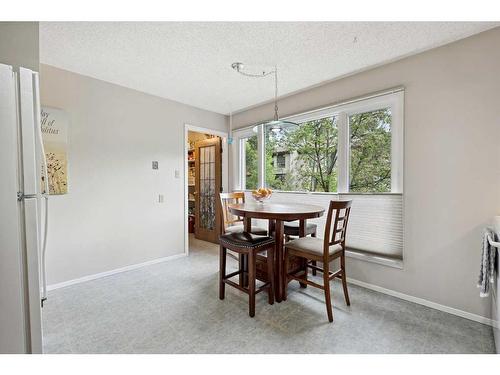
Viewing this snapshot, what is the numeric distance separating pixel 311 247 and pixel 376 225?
0.93 metres

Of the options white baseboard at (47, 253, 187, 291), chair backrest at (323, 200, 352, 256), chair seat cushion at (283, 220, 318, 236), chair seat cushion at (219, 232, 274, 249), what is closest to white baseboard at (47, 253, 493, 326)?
white baseboard at (47, 253, 187, 291)

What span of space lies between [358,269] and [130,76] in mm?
3395

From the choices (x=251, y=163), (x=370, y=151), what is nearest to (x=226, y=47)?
(x=370, y=151)

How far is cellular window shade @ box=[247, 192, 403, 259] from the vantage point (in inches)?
95.3

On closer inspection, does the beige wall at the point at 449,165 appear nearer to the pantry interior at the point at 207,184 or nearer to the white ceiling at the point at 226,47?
the white ceiling at the point at 226,47

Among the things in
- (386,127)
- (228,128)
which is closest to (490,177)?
(386,127)

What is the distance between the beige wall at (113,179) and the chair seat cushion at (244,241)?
1.57m

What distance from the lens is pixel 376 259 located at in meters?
2.52

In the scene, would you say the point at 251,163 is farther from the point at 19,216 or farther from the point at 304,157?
the point at 19,216

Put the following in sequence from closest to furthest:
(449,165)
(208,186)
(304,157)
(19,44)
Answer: (19,44) < (449,165) < (304,157) < (208,186)

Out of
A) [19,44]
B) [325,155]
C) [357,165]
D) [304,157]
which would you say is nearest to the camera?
[19,44]

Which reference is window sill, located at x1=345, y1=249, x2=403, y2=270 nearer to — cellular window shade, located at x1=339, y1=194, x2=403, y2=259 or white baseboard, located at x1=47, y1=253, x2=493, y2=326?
cellular window shade, located at x1=339, y1=194, x2=403, y2=259

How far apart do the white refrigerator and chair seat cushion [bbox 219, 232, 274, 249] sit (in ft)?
4.44
